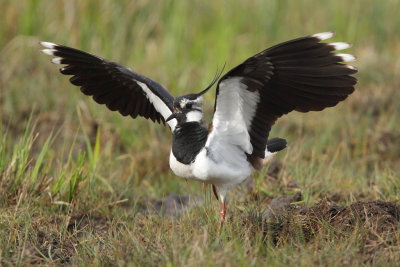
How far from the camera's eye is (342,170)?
18.5ft

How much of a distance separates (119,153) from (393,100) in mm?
3037

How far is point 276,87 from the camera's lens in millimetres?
3707

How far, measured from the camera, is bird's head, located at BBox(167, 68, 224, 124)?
396 centimetres

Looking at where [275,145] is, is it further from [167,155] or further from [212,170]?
[167,155]

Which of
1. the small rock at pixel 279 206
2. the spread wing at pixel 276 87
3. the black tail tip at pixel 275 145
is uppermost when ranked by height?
the spread wing at pixel 276 87

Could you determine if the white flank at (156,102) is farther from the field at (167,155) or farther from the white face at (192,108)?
the field at (167,155)

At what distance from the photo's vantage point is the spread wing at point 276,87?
3516 mm

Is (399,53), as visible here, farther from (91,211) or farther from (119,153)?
(91,211)

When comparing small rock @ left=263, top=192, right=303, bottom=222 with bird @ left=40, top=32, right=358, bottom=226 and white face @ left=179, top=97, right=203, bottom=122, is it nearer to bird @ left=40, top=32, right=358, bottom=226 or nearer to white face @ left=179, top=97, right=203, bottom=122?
bird @ left=40, top=32, right=358, bottom=226

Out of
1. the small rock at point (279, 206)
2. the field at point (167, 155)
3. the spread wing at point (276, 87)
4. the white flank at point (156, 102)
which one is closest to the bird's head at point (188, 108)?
the spread wing at point (276, 87)

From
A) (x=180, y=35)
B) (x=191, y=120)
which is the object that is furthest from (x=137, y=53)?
(x=191, y=120)

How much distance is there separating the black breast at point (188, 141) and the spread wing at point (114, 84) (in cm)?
33

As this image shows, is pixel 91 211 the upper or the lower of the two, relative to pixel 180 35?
lower

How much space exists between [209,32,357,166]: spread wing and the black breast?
0.10 meters
